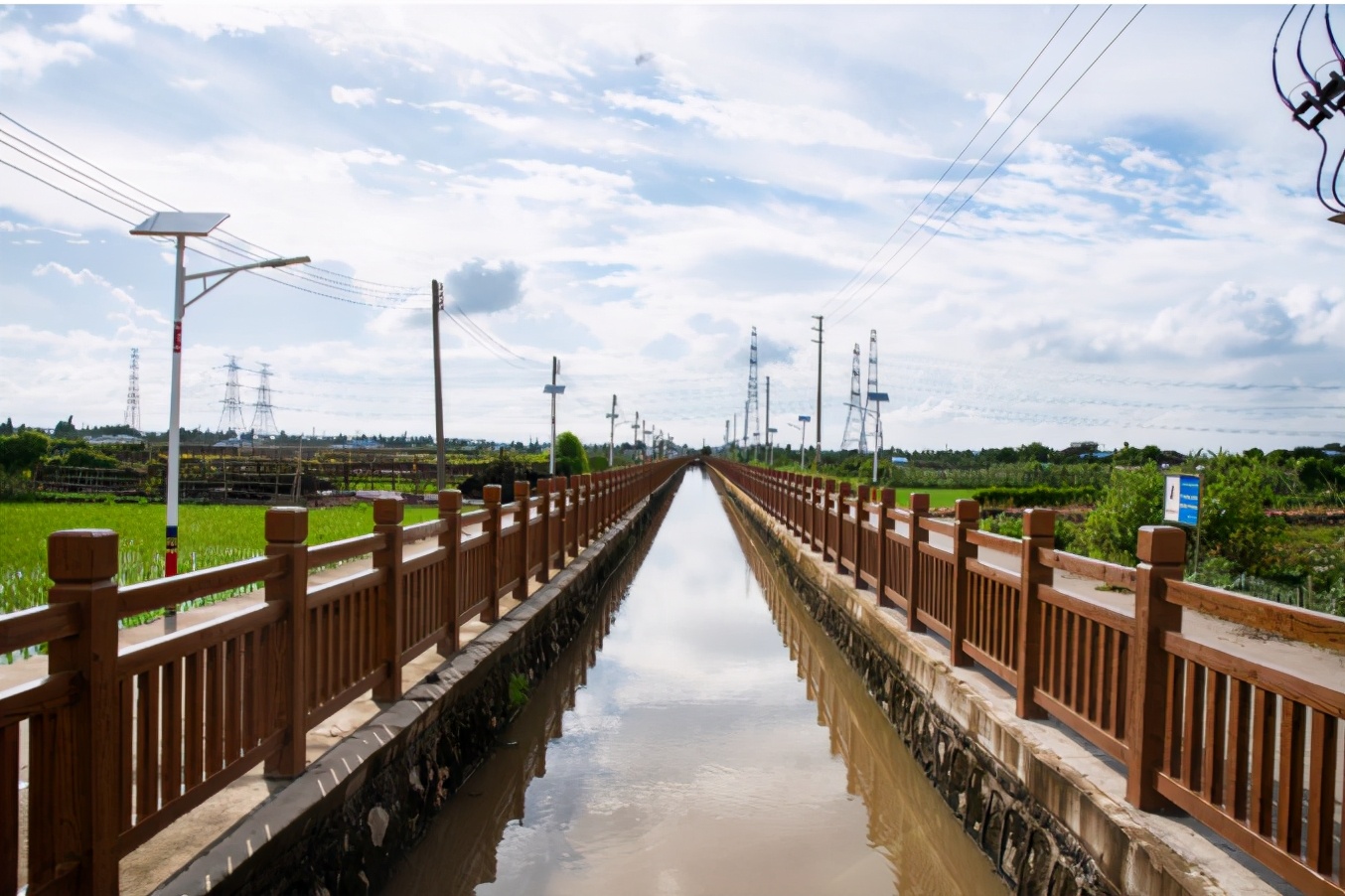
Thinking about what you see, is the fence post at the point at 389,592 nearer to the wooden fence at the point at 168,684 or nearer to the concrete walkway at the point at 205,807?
the wooden fence at the point at 168,684

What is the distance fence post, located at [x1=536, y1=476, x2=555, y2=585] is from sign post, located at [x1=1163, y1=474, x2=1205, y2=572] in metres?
6.68

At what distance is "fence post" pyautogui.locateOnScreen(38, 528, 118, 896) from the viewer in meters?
2.44


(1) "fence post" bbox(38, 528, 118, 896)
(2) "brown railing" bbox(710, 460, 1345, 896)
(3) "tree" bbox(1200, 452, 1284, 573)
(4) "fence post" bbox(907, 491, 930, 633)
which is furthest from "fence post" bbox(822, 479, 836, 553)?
(1) "fence post" bbox(38, 528, 118, 896)

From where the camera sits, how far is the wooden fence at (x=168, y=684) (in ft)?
7.98

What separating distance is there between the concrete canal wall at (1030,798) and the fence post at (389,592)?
123 inches

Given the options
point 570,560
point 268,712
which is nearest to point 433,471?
point 570,560

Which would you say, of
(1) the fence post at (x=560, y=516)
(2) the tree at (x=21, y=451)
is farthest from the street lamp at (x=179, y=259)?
(2) the tree at (x=21, y=451)

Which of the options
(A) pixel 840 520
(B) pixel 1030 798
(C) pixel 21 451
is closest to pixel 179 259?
(A) pixel 840 520

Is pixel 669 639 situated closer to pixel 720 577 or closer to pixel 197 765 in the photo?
pixel 720 577

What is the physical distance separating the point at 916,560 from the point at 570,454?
34972mm

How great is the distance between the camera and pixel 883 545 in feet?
27.9

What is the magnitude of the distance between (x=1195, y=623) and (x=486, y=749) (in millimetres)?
6920

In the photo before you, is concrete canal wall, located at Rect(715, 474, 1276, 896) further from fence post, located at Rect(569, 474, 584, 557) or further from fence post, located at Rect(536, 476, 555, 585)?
fence post, located at Rect(569, 474, 584, 557)

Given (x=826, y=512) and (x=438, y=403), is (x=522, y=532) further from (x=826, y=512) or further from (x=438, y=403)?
(x=438, y=403)
